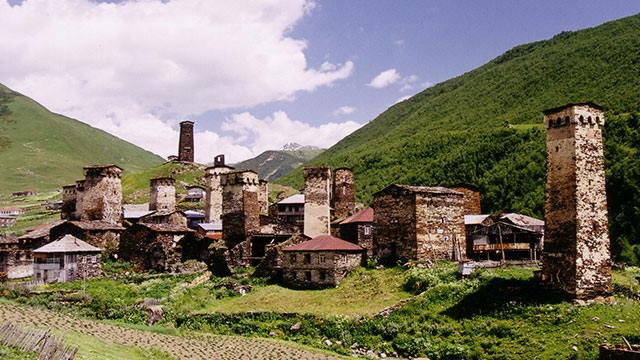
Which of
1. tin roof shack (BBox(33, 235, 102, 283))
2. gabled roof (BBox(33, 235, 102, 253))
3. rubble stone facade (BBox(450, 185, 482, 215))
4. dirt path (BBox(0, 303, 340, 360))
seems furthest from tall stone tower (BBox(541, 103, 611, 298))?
gabled roof (BBox(33, 235, 102, 253))

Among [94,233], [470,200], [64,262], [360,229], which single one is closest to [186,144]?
[94,233]

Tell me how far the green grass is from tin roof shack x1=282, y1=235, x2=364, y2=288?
835mm

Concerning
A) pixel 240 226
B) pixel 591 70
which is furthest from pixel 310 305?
pixel 591 70

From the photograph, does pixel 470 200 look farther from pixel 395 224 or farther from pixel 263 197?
pixel 263 197

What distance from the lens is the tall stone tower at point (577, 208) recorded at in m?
29.2

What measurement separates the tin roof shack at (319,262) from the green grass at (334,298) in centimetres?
84

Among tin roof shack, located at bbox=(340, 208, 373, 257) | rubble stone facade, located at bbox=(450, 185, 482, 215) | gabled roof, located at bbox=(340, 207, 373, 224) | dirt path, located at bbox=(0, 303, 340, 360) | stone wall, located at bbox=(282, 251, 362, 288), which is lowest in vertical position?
dirt path, located at bbox=(0, 303, 340, 360)

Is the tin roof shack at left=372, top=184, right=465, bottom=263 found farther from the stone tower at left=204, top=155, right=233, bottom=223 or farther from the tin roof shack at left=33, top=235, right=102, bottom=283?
the stone tower at left=204, top=155, right=233, bottom=223

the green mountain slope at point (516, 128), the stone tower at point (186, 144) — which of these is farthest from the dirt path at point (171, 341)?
the stone tower at point (186, 144)

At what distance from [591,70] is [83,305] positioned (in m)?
114

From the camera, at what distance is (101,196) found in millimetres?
59594

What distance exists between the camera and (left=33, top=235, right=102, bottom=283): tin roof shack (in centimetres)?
4584

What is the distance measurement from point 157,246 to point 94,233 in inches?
296

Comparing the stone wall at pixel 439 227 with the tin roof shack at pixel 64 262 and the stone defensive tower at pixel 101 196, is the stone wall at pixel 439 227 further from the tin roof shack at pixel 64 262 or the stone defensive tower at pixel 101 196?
the stone defensive tower at pixel 101 196
